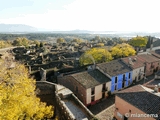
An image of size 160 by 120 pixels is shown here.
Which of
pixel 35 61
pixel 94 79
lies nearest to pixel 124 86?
pixel 94 79

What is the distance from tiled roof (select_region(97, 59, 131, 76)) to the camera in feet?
107

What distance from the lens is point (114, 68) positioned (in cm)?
3419

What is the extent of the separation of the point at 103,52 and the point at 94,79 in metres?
16.1

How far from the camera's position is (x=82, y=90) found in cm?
2786

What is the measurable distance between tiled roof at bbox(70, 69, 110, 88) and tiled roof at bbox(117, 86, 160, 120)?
763 centimetres

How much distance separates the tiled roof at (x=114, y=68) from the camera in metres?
32.8

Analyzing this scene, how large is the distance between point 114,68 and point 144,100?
15795 mm

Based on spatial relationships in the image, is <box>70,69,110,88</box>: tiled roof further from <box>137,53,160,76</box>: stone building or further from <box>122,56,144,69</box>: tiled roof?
<box>137,53,160,76</box>: stone building

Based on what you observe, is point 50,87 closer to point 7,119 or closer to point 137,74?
point 7,119

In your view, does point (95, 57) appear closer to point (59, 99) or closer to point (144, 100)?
point (59, 99)

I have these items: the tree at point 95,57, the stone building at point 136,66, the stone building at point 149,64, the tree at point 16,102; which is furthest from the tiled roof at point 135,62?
the tree at point 16,102

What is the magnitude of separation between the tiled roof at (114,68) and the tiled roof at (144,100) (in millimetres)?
11455

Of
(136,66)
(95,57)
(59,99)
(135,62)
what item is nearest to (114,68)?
(136,66)

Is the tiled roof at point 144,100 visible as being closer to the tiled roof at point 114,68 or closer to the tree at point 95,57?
the tiled roof at point 114,68
